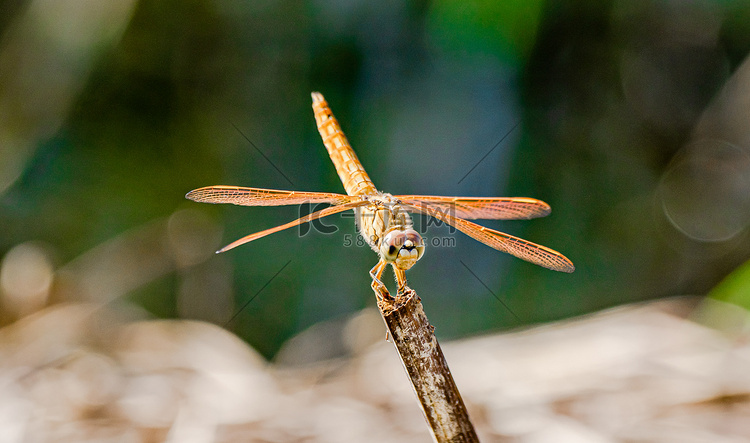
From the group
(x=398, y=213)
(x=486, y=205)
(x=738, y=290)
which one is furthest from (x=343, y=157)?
(x=738, y=290)

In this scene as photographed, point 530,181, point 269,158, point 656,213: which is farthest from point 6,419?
point 656,213

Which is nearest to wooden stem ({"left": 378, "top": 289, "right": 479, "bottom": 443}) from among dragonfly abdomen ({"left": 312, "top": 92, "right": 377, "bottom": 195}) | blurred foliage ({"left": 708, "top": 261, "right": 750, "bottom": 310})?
dragonfly abdomen ({"left": 312, "top": 92, "right": 377, "bottom": 195})

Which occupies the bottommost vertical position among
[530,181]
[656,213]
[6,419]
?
[6,419]

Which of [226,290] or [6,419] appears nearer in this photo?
[6,419]

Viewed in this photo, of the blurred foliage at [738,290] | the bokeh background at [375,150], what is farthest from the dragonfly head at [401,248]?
the blurred foliage at [738,290]

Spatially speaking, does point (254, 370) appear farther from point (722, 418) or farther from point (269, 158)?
point (722, 418)

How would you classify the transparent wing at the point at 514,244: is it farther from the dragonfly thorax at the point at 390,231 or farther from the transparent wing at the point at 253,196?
the transparent wing at the point at 253,196

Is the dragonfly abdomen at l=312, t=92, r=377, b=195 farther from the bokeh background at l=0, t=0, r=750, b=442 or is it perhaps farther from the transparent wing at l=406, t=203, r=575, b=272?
the bokeh background at l=0, t=0, r=750, b=442
